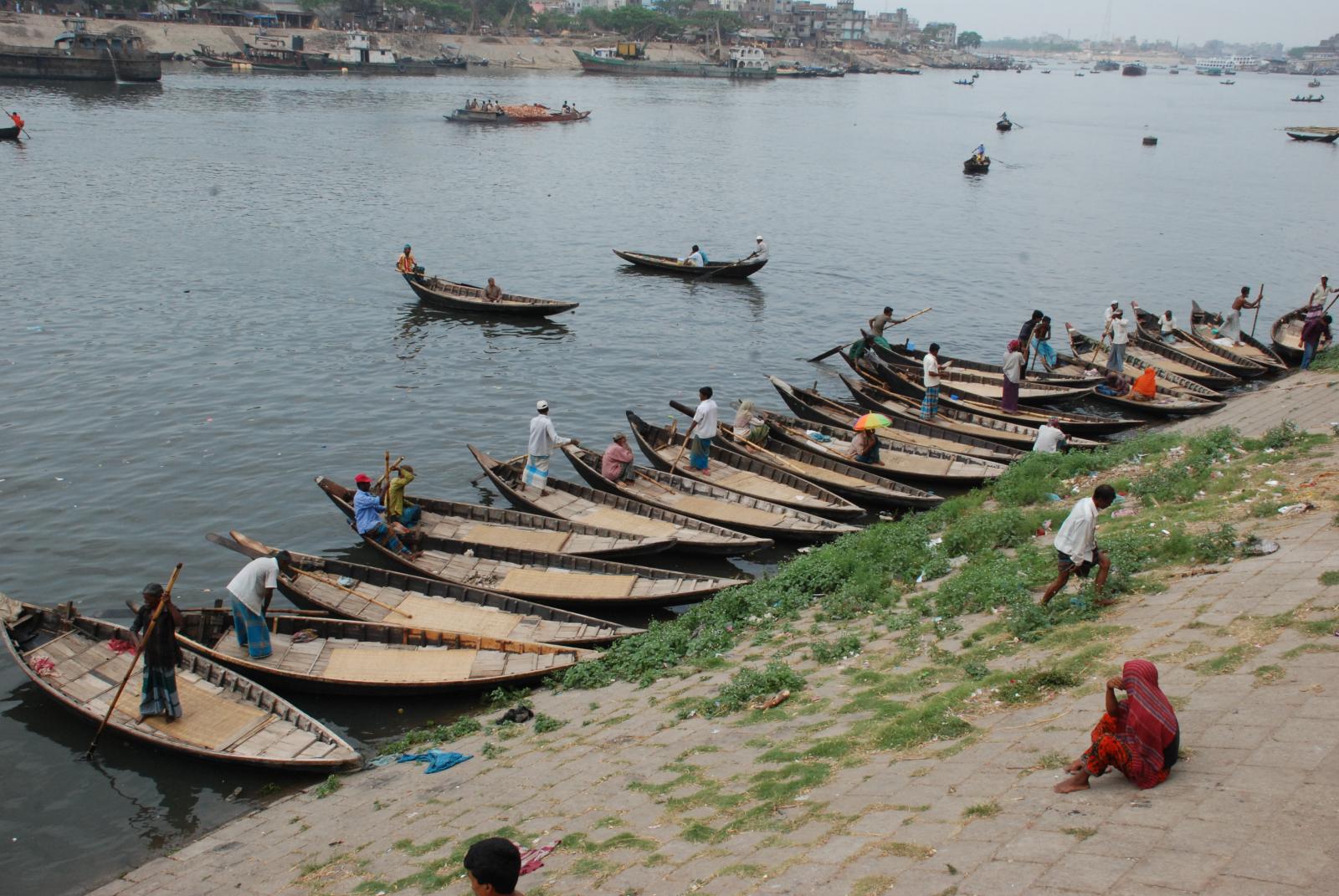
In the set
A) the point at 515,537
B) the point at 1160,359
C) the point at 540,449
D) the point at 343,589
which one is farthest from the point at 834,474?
the point at 1160,359

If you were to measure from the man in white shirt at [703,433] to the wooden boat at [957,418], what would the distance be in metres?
5.80

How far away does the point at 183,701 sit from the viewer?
13.7 m

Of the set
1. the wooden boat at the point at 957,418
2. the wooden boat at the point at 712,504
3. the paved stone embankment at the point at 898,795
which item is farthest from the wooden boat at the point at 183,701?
the wooden boat at the point at 957,418

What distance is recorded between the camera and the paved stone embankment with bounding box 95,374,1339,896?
288 inches

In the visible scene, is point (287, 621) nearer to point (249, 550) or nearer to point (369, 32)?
point (249, 550)

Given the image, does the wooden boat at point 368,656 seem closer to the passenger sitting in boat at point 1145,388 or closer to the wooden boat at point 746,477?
the wooden boat at point 746,477

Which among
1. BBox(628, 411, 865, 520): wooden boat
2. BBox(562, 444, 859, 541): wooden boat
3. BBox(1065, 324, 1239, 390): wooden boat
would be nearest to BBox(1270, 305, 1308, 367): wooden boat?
BBox(1065, 324, 1239, 390): wooden boat

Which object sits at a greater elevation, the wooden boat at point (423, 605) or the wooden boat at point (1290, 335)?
the wooden boat at point (1290, 335)

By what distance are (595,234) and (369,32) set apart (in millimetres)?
115064

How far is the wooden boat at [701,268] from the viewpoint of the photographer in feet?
142

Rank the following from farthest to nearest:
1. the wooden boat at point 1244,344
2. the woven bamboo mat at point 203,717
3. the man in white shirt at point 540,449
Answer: the wooden boat at point 1244,344 → the man in white shirt at point 540,449 → the woven bamboo mat at point 203,717

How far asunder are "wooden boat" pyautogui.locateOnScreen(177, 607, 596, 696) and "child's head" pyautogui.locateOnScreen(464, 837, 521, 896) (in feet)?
26.4

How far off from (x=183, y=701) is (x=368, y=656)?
2.49 meters

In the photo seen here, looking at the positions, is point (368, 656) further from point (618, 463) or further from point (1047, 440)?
point (1047, 440)
